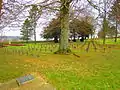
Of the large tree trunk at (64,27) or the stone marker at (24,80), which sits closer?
the stone marker at (24,80)

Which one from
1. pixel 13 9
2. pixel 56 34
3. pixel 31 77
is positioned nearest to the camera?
pixel 31 77

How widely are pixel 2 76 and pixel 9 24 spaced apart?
30.3 ft

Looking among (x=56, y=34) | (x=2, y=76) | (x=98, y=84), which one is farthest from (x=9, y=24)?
(x=56, y=34)

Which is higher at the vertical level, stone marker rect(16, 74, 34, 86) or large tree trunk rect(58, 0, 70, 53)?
large tree trunk rect(58, 0, 70, 53)

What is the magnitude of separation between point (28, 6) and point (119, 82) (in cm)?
903

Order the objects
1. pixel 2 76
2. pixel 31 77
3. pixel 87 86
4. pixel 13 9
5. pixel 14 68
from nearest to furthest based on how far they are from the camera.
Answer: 1. pixel 87 86
2. pixel 31 77
3. pixel 2 76
4. pixel 14 68
5. pixel 13 9

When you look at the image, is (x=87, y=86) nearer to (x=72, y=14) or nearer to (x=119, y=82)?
(x=119, y=82)

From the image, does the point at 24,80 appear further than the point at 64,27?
No

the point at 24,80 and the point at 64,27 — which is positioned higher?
the point at 64,27

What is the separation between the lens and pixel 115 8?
16016mm

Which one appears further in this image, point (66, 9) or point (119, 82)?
point (66, 9)

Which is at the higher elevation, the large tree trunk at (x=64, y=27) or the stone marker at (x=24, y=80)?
the large tree trunk at (x=64, y=27)

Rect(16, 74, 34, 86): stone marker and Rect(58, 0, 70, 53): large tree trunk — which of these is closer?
Rect(16, 74, 34, 86): stone marker

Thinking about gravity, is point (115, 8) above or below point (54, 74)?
above
